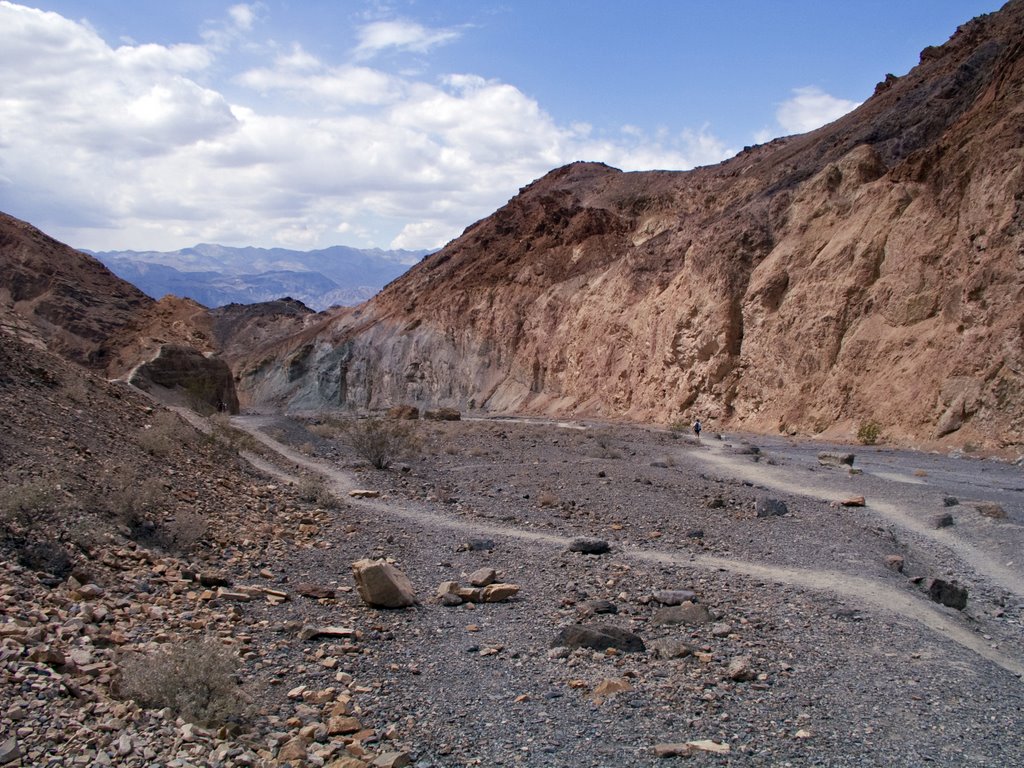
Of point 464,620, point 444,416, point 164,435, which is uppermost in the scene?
point 164,435

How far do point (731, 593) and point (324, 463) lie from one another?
1392cm

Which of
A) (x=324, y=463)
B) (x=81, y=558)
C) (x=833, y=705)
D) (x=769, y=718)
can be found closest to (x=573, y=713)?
(x=769, y=718)

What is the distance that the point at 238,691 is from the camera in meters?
5.60

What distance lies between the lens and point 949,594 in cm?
906

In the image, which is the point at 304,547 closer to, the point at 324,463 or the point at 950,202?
the point at 324,463

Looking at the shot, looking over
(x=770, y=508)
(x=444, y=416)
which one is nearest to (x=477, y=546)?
(x=770, y=508)

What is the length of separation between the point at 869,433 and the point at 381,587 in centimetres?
2246

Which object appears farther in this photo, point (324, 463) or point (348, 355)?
point (348, 355)

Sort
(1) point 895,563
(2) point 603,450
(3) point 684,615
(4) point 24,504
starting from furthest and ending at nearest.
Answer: (2) point 603,450, (1) point 895,563, (3) point 684,615, (4) point 24,504

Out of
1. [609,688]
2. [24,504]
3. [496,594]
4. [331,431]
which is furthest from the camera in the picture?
[331,431]

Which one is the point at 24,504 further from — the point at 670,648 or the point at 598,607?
the point at 670,648

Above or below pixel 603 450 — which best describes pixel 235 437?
above

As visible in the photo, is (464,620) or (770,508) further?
(770,508)

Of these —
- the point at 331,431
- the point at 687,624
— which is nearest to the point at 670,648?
the point at 687,624
